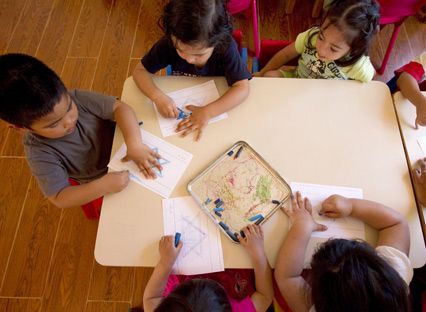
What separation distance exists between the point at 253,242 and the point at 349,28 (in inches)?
31.2

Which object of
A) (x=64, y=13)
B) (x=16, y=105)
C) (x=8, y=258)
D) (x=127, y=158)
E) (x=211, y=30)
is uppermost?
(x=211, y=30)

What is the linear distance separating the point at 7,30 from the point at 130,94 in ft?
5.61

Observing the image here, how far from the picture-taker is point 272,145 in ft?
3.36

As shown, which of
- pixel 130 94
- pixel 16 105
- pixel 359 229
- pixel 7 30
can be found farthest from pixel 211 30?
pixel 7 30

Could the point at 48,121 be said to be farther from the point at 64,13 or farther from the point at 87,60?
the point at 64,13

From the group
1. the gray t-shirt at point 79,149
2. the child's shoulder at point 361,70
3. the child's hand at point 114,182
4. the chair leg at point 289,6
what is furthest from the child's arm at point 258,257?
the chair leg at point 289,6

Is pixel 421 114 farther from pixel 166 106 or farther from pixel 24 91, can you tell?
pixel 24 91

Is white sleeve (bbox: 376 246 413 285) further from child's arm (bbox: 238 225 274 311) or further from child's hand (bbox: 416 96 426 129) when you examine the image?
child's hand (bbox: 416 96 426 129)

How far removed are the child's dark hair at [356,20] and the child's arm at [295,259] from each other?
0.64 meters

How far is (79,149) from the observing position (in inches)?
43.1

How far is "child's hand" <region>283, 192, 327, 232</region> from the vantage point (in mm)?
881

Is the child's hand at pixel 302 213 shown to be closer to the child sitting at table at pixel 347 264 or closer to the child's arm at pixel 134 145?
the child sitting at table at pixel 347 264

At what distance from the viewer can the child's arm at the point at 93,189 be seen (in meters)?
0.94

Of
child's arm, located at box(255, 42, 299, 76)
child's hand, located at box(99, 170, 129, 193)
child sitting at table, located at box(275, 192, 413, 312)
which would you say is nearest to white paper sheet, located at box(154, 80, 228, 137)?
child's hand, located at box(99, 170, 129, 193)
